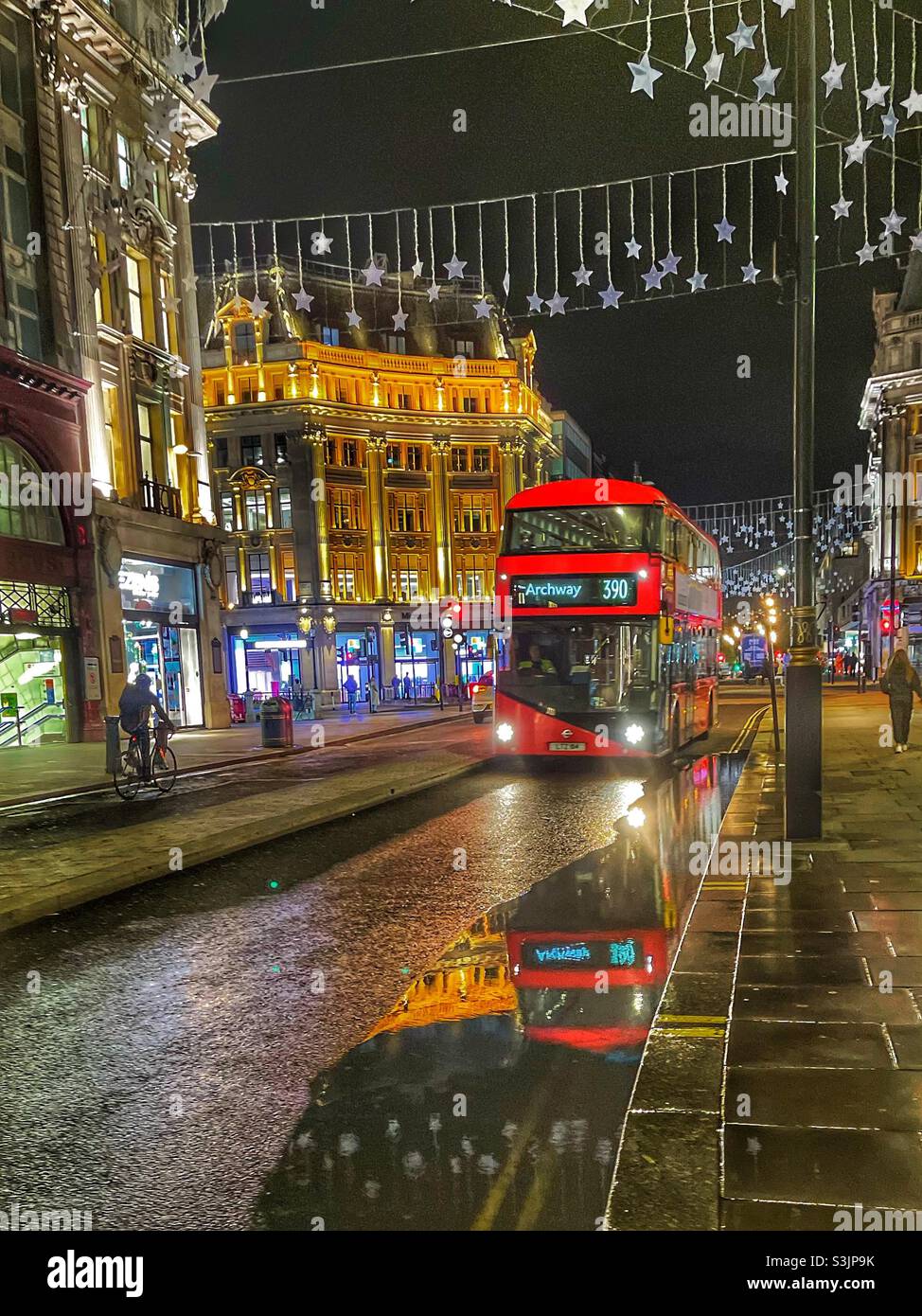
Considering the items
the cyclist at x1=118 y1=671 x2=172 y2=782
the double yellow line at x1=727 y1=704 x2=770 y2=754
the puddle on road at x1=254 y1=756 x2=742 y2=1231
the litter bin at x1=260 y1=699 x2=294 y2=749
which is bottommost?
the double yellow line at x1=727 y1=704 x2=770 y2=754

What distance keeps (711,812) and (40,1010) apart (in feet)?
25.4

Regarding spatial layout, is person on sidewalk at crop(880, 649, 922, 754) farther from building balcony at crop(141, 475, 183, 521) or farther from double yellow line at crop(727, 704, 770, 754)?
building balcony at crop(141, 475, 183, 521)

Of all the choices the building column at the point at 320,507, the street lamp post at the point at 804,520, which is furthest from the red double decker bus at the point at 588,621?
the building column at the point at 320,507

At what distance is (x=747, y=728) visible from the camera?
2217 centimetres

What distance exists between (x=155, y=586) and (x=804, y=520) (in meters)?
22.2

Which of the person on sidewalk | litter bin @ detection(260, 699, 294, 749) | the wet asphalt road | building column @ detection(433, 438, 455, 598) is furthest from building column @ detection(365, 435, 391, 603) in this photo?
the wet asphalt road

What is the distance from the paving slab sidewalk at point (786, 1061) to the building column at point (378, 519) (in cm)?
4679

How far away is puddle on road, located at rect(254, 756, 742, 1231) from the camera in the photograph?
2957 millimetres

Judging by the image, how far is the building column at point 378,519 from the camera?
5288 centimetres

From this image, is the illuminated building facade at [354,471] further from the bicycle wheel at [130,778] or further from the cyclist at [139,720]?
the bicycle wheel at [130,778]

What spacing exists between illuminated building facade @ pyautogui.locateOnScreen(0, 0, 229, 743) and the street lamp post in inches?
706

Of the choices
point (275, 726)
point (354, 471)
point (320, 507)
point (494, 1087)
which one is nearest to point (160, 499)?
point (275, 726)
